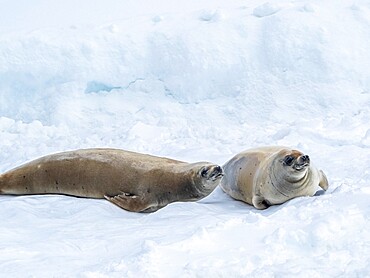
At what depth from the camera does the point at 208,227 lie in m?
2.93

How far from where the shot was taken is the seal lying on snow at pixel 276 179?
3689 mm

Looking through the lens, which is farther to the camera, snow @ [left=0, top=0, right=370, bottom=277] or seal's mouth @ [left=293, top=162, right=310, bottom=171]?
seal's mouth @ [left=293, top=162, right=310, bottom=171]

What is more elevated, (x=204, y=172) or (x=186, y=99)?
(x=204, y=172)

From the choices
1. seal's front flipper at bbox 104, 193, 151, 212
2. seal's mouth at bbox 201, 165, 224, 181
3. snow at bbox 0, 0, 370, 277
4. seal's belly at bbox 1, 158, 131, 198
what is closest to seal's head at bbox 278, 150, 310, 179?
snow at bbox 0, 0, 370, 277

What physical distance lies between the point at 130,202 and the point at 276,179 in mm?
768

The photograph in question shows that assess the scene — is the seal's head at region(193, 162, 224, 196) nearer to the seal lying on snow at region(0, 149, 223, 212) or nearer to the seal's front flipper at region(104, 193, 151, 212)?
the seal lying on snow at region(0, 149, 223, 212)

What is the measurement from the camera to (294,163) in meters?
3.64

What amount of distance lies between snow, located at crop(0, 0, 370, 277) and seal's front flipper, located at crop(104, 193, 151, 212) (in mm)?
86

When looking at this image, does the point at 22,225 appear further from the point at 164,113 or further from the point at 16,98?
the point at 16,98

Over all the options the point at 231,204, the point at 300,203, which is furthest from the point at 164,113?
the point at 300,203

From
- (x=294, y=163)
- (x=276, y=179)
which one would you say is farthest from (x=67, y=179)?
(x=294, y=163)

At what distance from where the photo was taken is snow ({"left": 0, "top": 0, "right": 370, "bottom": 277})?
3.46 m

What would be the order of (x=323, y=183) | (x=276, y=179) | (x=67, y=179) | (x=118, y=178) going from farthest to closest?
(x=67, y=179)
(x=118, y=178)
(x=323, y=183)
(x=276, y=179)

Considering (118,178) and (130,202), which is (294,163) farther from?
(118,178)
